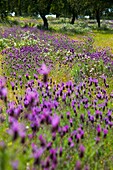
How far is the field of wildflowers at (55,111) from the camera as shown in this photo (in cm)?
289

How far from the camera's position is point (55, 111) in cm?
561

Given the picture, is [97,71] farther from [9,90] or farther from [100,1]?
[100,1]

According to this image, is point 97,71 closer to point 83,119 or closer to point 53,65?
point 53,65

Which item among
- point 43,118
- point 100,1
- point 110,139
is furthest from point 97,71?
point 100,1

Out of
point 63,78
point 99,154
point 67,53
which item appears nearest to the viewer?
point 99,154

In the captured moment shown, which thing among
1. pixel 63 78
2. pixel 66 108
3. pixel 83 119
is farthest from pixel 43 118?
pixel 63 78

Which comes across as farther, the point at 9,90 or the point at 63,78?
the point at 63,78

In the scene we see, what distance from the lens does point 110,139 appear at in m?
5.22

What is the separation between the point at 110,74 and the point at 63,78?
155 cm

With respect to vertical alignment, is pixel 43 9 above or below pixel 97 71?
above

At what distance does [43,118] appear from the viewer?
3121mm

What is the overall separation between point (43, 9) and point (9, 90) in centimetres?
2707

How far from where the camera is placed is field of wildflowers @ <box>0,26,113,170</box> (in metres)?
2.89

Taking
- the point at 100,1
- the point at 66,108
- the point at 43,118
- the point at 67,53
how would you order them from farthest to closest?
1. the point at 100,1
2. the point at 67,53
3. the point at 66,108
4. the point at 43,118
